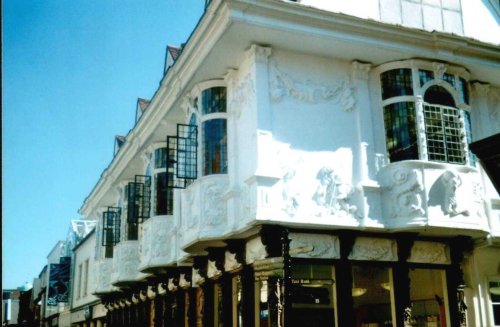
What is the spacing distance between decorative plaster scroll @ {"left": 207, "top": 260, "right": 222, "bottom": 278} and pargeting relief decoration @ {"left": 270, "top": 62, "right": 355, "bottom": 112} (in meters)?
4.93

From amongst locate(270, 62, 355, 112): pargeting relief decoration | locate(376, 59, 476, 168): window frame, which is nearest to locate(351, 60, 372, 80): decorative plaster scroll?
locate(270, 62, 355, 112): pargeting relief decoration

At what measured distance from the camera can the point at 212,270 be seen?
16016mm

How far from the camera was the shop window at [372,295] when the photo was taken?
14.9 meters

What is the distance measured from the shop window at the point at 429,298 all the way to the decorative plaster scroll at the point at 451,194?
6.76 ft

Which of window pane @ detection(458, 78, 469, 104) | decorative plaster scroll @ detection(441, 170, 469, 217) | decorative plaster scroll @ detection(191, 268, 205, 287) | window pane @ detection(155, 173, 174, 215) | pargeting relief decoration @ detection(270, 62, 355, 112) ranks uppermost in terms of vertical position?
window pane @ detection(458, 78, 469, 104)

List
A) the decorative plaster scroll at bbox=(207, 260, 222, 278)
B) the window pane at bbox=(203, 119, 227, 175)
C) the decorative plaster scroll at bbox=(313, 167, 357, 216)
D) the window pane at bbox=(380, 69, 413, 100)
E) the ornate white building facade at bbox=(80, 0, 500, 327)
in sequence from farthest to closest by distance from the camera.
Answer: the decorative plaster scroll at bbox=(207, 260, 222, 278) < the window pane at bbox=(203, 119, 227, 175) < the window pane at bbox=(380, 69, 413, 100) < the decorative plaster scroll at bbox=(313, 167, 357, 216) < the ornate white building facade at bbox=(80, 0, 500, 327)

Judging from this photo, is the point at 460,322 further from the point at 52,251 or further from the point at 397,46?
the point at 52,251

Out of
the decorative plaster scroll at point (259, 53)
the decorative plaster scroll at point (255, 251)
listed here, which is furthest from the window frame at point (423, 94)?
the decorative plaster scroll at point (255, 251)

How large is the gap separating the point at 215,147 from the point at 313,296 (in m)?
4.15

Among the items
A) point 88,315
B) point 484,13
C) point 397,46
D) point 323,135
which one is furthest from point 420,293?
point 88,315

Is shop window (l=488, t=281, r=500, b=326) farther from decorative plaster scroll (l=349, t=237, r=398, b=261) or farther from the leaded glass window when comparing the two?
the leaded glass window

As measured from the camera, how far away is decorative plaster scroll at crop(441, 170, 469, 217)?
43.5 ft

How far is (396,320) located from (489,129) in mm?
5519

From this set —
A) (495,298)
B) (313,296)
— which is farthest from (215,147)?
(495,298)
